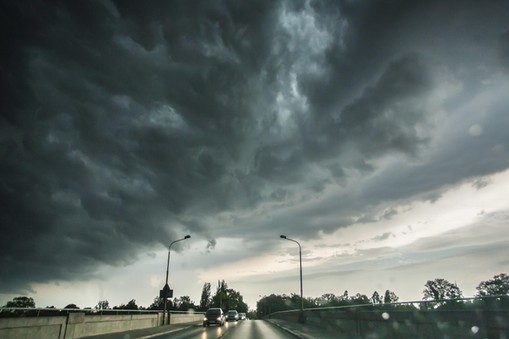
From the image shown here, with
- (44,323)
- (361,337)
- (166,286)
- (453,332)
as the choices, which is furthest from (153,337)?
(453,332)

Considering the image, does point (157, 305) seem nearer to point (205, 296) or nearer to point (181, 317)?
point (205, 296)

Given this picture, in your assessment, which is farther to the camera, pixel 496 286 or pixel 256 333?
pixel 496 286

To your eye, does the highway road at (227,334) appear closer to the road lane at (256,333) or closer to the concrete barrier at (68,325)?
the road lane at (256,333)

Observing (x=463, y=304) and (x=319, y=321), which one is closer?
(x=463, y=304)

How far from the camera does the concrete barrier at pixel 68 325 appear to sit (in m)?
12.8

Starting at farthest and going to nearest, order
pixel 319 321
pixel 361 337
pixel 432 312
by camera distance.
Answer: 1. pixel 319 321
2. pixel 361 337
3. pixel 432 312

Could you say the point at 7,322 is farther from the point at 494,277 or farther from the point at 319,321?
the point at 494,277

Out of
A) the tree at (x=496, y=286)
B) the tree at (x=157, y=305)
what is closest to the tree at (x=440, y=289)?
the tree at (x=496, y=286)

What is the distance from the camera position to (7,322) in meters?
12.4

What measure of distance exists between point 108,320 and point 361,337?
51.9 ft

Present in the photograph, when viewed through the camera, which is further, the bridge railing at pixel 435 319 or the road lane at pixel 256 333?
the road lane at pixel 256 333

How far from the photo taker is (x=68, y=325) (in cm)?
1641

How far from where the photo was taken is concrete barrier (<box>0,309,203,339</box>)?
41.9 feet

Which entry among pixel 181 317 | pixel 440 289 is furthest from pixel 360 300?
pixel 181 317
